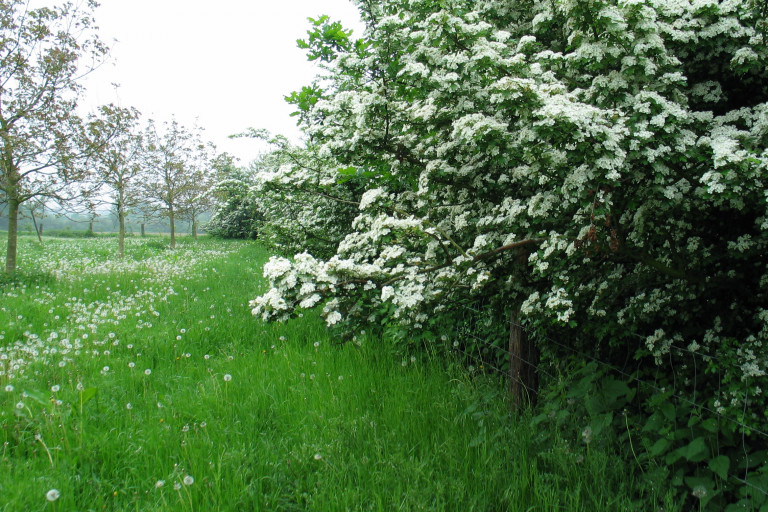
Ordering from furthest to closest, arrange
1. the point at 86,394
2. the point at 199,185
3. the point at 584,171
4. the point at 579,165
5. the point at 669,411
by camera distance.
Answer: the point at 199,185
the point at 86,394
the point at 669,411
the point at 579,165
the point at 584,171

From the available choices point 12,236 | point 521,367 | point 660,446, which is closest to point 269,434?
point 521,367

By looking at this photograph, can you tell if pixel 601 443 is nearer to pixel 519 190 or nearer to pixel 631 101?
pixel 519 190

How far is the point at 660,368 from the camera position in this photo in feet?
10.3

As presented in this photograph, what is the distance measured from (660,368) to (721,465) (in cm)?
80

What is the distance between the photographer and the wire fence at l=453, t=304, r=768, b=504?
2418 millimetres

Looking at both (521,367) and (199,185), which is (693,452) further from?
(199,185)

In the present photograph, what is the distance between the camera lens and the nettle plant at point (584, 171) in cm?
221

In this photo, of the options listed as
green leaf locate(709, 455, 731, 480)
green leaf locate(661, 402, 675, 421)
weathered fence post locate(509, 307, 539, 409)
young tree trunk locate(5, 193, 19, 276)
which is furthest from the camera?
young tree trunk locate(5, 193, 19, 276)

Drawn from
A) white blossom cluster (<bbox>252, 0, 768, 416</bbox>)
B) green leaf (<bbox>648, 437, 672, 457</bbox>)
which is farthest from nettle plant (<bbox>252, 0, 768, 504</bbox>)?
green leaf (<bbox>648, 437, 672, 457</bbox>)

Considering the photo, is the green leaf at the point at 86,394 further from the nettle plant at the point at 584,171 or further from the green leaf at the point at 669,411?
the green leaf at the point at 669,411

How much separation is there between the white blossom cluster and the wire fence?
0.11 m

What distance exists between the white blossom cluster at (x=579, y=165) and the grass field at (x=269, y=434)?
77 centimetres

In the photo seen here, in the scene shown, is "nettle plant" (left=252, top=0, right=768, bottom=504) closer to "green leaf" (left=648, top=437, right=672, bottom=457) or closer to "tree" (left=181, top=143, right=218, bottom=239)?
"green leaf" (left=648, top=437, right=672, bottom=457)

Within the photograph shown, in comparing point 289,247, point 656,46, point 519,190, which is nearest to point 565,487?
point 519,190
